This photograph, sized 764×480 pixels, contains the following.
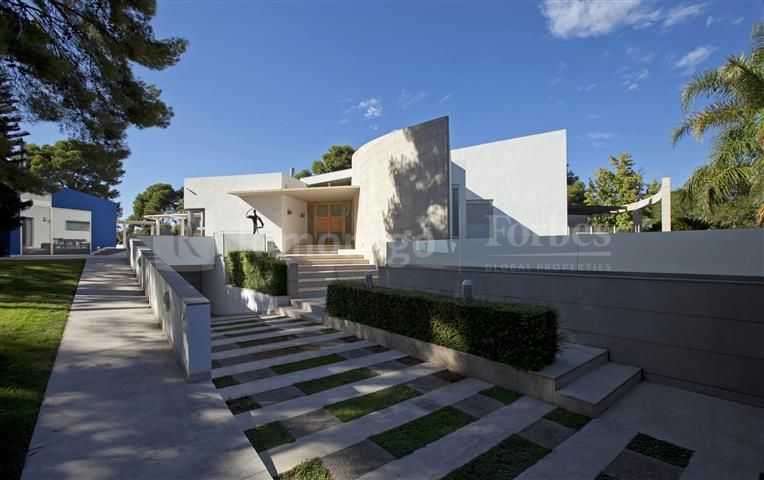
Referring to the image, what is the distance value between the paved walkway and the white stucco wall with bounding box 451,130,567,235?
473 inches

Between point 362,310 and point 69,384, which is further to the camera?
point 362,310

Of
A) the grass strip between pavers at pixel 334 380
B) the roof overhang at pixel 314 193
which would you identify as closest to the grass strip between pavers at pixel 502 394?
the grass strip between pavers at pixel 334 380

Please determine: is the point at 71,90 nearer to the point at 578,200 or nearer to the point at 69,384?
the point at 69,384

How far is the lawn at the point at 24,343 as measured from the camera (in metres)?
2.57

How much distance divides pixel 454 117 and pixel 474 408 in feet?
27.7

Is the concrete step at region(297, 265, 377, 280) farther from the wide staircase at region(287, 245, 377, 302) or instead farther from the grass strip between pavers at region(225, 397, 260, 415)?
the grass strip between pavers at region(225, 397, 260, 415)

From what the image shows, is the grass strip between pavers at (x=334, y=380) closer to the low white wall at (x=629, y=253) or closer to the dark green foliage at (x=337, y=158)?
the low white wall at (x=629, y=253)

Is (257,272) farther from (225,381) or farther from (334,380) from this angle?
(334,380)

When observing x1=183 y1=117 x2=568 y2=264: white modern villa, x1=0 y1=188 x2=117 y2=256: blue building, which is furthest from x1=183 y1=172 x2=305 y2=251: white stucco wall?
x1=0 y1=188 x2=117 y2=256: blue building

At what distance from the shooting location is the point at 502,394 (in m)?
3.81

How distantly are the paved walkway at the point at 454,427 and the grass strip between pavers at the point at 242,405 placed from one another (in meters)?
0.02

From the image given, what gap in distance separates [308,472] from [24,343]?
15.7 ft

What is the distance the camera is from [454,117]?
997cm

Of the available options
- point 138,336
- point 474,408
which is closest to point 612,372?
point 474,408
